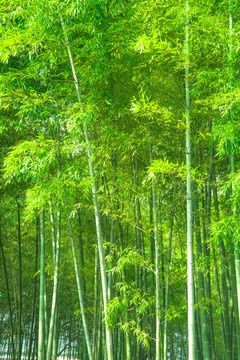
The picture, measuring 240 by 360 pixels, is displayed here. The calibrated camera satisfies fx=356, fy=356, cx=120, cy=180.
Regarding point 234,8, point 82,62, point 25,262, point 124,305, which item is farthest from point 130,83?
point 25,262

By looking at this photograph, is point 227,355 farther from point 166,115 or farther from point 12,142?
point 12,142

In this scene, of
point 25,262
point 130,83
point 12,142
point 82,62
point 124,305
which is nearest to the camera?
point 124,305

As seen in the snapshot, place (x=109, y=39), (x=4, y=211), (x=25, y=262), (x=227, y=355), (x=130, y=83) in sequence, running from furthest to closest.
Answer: (x=25, y=262), (x=4, y=211), (x=227, y=355), (x=130, y=83), (x=109, y=39)

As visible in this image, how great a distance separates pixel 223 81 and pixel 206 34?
0.50m

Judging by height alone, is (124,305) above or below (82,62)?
below

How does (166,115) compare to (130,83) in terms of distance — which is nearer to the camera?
(166,115)

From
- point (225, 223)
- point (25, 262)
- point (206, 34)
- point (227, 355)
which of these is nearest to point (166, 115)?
point (206, 34)

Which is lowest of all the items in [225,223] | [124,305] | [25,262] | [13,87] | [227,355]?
[227,355]

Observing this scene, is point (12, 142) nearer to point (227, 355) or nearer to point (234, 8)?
point (234, 8)

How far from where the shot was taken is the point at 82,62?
438 centimetres

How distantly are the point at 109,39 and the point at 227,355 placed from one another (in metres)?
4.58

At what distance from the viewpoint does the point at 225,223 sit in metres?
3.42

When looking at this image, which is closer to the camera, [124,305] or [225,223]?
[225,223]

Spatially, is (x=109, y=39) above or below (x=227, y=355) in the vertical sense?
above
